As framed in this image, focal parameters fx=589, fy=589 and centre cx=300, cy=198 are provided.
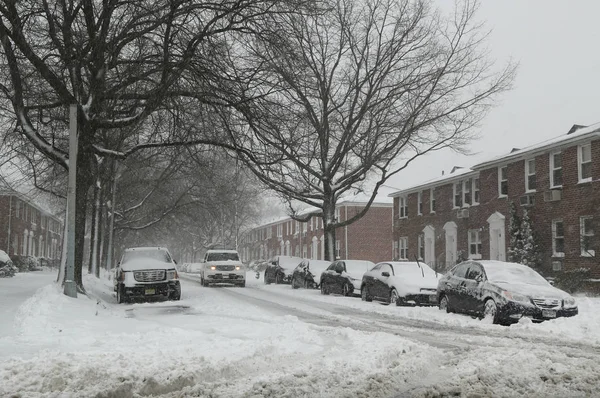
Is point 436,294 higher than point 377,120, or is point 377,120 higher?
point 377,120

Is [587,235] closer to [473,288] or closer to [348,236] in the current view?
[473,288]

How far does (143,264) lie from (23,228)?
37.0 meters

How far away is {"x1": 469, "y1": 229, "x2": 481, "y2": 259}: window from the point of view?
31.9 m

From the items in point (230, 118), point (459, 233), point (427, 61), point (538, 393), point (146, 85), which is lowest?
point (538, 393)

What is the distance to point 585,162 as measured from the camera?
959 inches

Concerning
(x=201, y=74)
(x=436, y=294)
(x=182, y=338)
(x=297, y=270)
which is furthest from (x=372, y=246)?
(x=182, y=338)

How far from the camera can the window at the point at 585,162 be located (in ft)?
79.0

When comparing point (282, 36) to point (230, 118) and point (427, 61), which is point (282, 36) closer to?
point (230, 118)

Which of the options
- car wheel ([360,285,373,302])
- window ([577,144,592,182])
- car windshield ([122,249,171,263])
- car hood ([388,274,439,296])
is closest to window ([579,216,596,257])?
window ([577,144,592,182])

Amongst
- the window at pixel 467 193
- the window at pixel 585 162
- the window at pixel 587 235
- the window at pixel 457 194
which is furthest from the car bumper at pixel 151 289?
the window at pixel 457 194

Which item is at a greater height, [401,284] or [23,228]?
[23,228]

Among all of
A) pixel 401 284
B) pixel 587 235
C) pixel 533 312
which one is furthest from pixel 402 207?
pixel 533 312

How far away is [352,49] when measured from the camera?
27109mm

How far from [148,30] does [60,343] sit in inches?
333
